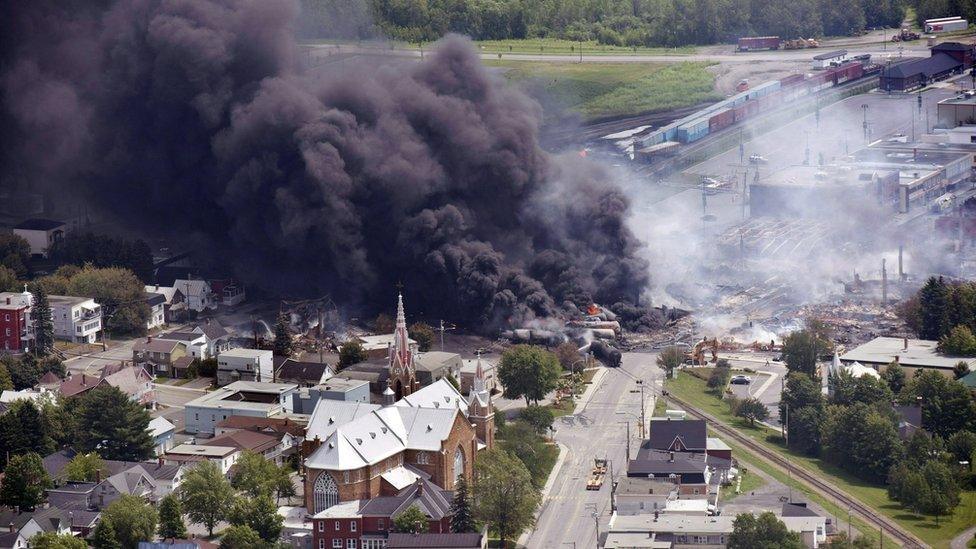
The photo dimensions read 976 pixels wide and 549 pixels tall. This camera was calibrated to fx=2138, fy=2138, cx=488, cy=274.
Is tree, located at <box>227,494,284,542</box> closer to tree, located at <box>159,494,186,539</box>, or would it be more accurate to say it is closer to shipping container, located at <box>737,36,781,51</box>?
tree, located at <box>159,494,186,539</box>

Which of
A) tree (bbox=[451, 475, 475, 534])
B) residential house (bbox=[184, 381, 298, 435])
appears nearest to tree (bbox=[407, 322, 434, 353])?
residential house (bbox=[184, 381, 298, 435])

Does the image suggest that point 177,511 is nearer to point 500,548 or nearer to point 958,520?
point 500,548

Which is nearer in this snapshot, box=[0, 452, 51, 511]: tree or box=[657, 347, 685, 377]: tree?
box=[0, 452, 51, 511]: tree

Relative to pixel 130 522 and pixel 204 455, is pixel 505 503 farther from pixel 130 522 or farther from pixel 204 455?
pixel 204 455

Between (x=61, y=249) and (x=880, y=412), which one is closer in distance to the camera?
(x=880, y=412)

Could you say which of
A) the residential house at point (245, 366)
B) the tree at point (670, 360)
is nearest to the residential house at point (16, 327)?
the residential house at point (245, 366)

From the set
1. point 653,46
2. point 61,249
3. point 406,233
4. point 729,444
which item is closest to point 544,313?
point 406,233

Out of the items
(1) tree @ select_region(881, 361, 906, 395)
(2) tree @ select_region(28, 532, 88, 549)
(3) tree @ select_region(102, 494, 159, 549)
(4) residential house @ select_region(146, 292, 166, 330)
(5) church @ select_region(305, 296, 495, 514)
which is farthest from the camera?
(4) residential house @ select_region(146, 292, 166, 330)

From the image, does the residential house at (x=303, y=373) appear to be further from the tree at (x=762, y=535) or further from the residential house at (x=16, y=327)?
the tree at (x=762, y=535)
